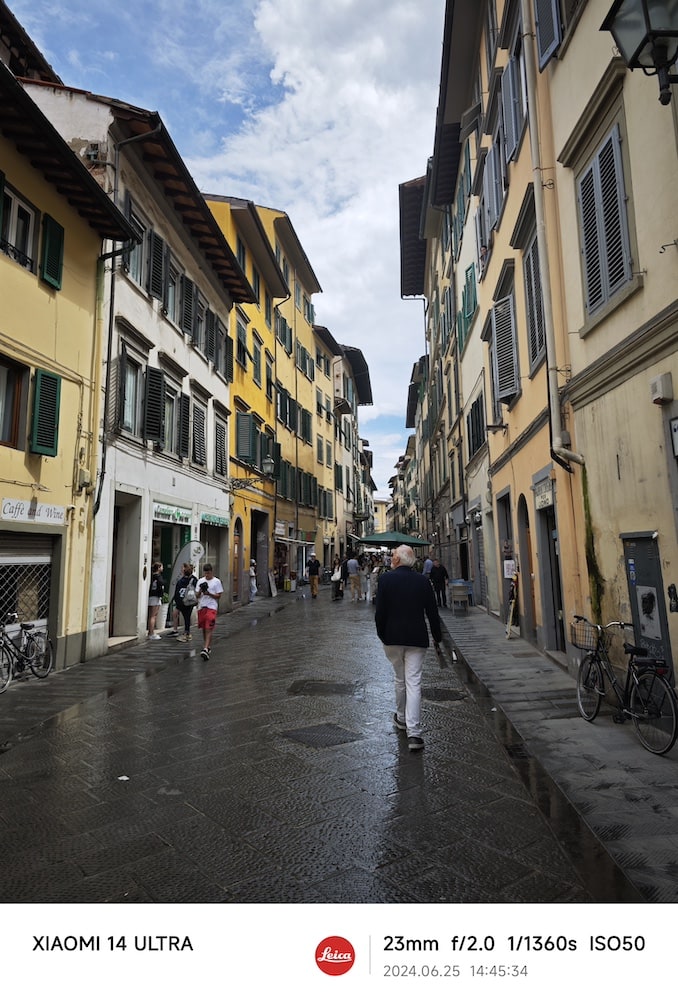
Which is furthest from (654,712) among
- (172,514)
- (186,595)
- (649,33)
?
→ (172,514)

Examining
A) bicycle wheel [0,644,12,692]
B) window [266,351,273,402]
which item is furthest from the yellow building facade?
window [266,351,273,402]

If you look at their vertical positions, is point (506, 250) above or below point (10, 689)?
above

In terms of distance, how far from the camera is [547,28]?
8.15 meters

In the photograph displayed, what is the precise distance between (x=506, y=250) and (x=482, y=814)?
1031 cm

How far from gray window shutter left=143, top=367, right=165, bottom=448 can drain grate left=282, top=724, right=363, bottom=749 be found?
8.75 m

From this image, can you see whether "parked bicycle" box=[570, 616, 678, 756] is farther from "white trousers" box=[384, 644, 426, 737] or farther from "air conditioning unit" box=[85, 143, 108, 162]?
"air conditioning unit" box=[85, 143, 108, 162]

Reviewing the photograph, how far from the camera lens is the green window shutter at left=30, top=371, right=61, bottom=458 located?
9.27 metres

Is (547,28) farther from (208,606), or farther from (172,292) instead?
Answer: (172,292)

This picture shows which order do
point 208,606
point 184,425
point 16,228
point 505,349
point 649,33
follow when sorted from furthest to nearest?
point 184,425, point 505,349, point 208,606, point 16,228, point 649,33

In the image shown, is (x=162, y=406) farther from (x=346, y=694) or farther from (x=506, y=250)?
(x=346, y=694)

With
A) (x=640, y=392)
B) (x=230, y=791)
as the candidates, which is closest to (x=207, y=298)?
(x=640, y=392)

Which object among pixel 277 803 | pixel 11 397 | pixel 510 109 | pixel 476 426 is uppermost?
pixel 510 109

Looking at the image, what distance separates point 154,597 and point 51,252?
21.7ft

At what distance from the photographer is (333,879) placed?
3.12m
